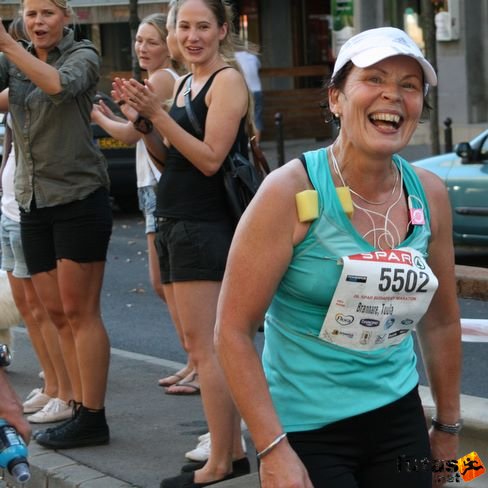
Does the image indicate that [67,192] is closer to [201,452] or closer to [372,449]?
[201,452]

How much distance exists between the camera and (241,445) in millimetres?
5266

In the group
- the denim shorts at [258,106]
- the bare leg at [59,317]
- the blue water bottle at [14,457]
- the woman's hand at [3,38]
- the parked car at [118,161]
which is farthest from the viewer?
the denim shorts at [258,106]

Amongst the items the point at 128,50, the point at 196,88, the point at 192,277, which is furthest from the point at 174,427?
the point at 128,50

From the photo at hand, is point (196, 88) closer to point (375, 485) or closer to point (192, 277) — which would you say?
point (192, 277)

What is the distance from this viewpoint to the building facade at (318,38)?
23.8m

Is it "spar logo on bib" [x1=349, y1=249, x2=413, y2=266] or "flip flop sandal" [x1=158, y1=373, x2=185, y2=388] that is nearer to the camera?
"spar logo on bib" [x1=349, y1=249, x2=413, y2=266]

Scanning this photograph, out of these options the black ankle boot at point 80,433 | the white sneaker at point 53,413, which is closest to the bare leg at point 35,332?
the white sneaker at point 53,413

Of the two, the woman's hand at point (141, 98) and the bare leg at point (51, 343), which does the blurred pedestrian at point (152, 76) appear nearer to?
the bare leg at point (51, 343)

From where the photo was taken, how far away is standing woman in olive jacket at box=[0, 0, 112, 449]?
19.0ft

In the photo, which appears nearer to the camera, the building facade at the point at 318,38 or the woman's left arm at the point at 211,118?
the woman's left arm at the point at 211,118

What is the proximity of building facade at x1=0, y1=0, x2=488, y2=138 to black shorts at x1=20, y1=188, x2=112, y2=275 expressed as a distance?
1642 cm

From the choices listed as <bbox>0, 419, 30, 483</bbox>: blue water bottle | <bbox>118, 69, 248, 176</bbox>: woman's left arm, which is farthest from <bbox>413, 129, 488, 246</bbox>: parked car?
<bbox>0, 419, 30, 483</bbox>: blue water bottle

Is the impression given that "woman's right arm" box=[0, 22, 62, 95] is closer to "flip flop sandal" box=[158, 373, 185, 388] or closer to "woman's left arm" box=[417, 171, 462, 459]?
"flip flop sandal" box=[158, 373, 185, 388]

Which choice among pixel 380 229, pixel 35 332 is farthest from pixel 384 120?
pixel 35 332
